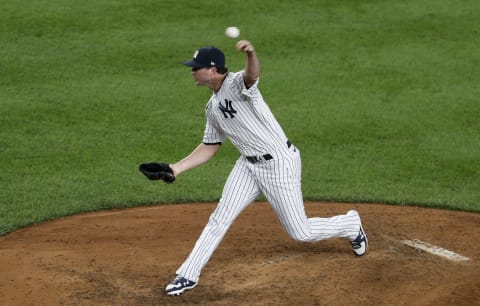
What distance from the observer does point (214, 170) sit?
10438 millimetres

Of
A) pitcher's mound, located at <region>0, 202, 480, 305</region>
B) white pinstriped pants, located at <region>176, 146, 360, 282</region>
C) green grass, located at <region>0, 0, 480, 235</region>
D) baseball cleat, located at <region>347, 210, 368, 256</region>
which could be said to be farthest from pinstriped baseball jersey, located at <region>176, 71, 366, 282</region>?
green grass, located at <region>0, 0, 480, 235</region>

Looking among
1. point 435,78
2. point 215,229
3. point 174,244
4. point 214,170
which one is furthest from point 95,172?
point 435,78

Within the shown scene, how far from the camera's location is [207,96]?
1245 cm

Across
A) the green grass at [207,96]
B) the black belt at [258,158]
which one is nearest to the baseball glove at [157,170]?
the black belt at [258,158]

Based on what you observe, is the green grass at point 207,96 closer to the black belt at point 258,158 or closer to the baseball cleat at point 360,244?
the baseball cleat at point 360,244

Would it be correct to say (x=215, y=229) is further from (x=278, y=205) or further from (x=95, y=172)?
(x=95, y=172)

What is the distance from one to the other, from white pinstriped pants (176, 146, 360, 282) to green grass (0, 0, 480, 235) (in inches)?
92.8

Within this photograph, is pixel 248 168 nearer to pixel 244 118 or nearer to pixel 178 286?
pixel 244 118

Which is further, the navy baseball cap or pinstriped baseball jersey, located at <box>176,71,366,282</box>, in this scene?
pinstriped baseball jersey, located at <box>176,71,366,282</box>

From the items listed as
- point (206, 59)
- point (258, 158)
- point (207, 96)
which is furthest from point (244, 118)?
point (207, 96)

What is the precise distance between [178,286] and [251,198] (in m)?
0.87

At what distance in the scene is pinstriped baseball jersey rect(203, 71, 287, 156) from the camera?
699 centimetres

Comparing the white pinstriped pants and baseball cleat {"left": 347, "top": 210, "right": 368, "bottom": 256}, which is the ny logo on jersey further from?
baseball cleat {"left": 347, "top": 210, "right": 368, "bottom": 256}

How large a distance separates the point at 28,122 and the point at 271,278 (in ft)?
17.0
